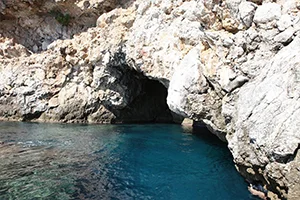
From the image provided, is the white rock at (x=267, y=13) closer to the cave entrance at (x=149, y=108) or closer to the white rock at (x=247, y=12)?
the white rock at (x=247, y=12)

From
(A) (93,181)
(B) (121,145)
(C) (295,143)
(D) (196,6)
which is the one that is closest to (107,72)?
(B) (121,145)

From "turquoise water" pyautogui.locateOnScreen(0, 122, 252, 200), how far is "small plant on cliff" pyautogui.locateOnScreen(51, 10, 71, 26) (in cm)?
1806

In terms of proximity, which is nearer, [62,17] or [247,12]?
[247,12]

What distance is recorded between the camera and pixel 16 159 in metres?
16.6

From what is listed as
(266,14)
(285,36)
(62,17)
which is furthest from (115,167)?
(62,17)

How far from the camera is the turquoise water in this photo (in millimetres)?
11961

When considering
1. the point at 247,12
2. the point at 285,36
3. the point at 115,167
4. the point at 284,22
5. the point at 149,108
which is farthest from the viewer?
the point at 149,108

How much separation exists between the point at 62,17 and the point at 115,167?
28179 mm

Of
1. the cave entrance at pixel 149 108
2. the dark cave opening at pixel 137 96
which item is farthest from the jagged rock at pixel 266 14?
the cave entrance at pixel 149 108

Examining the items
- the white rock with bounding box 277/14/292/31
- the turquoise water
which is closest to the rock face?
the white rock with bounding box 277/14/292/31

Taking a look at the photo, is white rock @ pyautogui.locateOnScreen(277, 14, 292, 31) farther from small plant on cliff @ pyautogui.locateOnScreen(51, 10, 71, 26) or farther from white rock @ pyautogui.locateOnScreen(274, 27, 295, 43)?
small plant on cliff @ pyautogui.locateOnScreen(51, 10, 71, 26)

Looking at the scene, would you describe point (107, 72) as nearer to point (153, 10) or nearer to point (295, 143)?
point (153, 10)

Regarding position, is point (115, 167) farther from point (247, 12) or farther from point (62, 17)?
point (62, 17)

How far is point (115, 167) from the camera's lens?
51.0 ft
